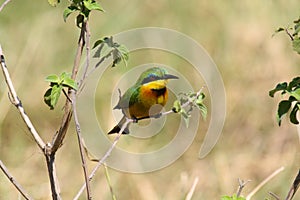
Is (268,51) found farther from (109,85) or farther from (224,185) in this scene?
(224,185)

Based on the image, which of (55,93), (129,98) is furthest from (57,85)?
(129,98)

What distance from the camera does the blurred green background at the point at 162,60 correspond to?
3.01 metres

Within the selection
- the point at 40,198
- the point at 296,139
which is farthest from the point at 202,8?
the point at 40,198

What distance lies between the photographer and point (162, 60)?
12.2ft

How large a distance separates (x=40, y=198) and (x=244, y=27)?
1683 millimetres

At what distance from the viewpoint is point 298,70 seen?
369cm

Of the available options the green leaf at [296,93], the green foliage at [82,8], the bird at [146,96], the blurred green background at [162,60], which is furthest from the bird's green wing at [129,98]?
the blurred green background at [162,60]

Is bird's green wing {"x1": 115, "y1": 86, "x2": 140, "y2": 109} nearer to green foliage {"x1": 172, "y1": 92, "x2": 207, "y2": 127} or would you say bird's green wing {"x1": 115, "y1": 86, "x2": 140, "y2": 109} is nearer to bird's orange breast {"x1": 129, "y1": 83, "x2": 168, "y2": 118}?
bird's orange breast {"x1": 129, "y1": 83, "x2": 168, "y2": 118}

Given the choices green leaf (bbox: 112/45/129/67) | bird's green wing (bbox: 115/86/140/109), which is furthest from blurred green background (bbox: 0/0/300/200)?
green leaf (bbox: 112/45/129/67)

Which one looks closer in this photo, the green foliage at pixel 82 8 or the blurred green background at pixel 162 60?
the green foliage at pixel 82 8

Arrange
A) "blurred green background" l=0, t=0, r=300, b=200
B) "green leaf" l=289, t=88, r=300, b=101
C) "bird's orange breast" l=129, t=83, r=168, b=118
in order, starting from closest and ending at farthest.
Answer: "green leaf" l=289, t=88, r=300, b=101 < "bird's orange breast" l=129, t=83, r=168, b=118 < "blurred green background" l=0, t=0, r=300, b=200

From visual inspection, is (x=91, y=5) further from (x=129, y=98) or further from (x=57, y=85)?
(x=129, y=98)

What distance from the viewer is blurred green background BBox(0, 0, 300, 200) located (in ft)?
9.88

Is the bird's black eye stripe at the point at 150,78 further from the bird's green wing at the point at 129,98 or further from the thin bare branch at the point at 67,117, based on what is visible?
the thin bare branch at the point at 67,117
